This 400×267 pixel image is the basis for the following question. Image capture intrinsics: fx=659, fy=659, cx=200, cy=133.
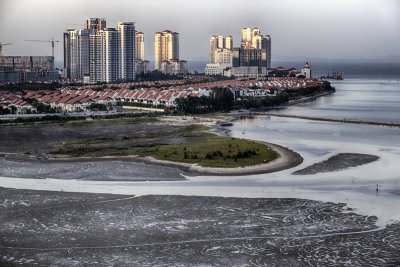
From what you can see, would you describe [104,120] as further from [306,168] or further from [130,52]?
[130,52]

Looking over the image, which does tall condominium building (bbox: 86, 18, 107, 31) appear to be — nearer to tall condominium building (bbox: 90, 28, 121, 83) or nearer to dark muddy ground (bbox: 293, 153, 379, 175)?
tall condominium building (bbox: 90, 28, 121, 83)

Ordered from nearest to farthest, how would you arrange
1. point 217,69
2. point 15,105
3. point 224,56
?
1. point 15,105
2. point 217,69
3. point 224,56

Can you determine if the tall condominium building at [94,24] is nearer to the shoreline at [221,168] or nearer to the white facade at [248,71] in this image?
the white facade at [248,71]

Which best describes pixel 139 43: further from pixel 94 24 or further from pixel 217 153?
pixel 217 153

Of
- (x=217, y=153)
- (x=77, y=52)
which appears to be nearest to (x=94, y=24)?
(x=77, y=52)

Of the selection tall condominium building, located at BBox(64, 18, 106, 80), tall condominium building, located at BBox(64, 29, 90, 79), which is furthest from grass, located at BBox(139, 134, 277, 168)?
tall condominium building, located at BBox(64, 29, 90, 79)

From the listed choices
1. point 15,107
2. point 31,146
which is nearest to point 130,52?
point 15,107

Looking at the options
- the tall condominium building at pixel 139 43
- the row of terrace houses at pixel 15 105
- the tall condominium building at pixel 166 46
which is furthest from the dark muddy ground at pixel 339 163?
the tall condominium building at pixel 166 46
